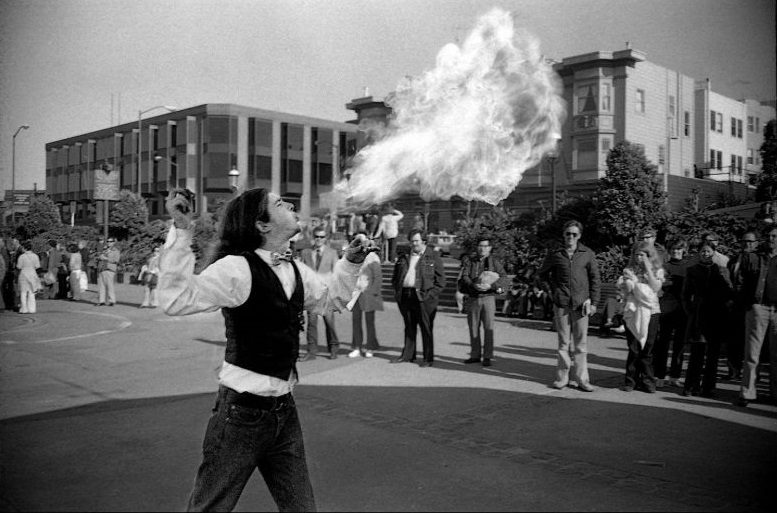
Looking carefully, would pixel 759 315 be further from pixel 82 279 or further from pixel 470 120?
pixel 82 279

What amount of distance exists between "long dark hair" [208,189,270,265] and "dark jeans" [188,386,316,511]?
2.18ft

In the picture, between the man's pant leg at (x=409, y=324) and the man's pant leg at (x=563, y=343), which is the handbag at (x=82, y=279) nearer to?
the man's pant leg at (x=409, y=324)

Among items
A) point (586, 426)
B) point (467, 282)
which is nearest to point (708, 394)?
point (586, 426)

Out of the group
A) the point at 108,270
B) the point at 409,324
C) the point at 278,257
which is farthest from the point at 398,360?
the point at 108,270

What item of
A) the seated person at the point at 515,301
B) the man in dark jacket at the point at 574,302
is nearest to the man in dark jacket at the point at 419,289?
the man in dark jacket at the point at 574,302

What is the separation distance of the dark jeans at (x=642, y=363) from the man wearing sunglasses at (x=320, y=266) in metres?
4.20

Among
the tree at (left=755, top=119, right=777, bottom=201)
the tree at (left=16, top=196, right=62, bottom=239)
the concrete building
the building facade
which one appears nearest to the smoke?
the tree at (left=16, top=196, right=62, bottom=239)

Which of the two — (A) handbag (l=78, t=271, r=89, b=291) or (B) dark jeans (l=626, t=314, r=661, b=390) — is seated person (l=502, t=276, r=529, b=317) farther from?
(A) handbag (l=78, t=271, r=89, b=291)

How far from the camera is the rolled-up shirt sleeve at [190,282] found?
2758mm

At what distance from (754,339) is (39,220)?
17.5 metres

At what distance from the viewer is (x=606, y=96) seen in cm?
4225

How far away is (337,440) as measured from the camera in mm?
5520

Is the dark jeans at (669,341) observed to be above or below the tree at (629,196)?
below

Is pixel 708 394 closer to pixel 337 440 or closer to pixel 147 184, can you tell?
pixel 337 440
